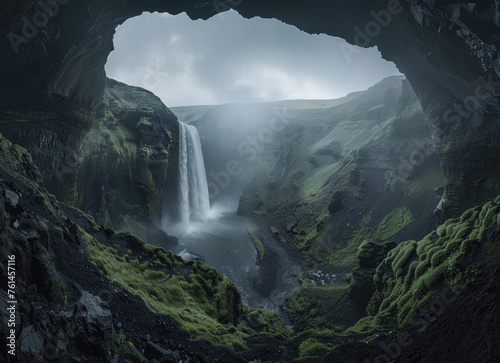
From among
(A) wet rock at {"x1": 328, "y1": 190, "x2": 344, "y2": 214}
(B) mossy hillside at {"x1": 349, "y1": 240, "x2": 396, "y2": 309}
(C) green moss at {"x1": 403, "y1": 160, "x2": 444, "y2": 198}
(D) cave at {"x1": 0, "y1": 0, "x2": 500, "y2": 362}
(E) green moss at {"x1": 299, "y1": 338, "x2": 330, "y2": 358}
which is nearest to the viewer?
(D) cave at {"x1": 0, "y1": 0, "x2": 500, "y2": 362}

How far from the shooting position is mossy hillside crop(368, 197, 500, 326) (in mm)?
12031

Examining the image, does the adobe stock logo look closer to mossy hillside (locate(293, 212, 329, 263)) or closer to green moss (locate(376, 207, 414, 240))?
mossy hillside (locate(293, 212, 329, 263))

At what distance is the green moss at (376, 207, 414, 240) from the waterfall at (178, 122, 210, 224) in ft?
97.3

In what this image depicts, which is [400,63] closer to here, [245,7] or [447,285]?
[245,7]

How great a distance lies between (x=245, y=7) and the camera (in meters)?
21.9

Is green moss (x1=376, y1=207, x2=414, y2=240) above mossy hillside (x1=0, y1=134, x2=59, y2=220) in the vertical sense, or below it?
below

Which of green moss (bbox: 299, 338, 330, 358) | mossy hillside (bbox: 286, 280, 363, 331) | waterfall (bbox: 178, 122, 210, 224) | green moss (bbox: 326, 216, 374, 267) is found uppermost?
waterfall (bbox: 178, 122, 210, 224)

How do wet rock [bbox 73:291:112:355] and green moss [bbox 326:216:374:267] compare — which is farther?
green moss [bbox 326:216:374:267]

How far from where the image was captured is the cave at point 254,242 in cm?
777

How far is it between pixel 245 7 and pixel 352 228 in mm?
28137

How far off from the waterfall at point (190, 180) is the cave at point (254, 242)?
7.63 metres

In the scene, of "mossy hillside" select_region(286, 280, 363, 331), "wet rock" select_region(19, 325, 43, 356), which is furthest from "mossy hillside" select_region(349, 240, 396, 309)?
"wet rock" select_region(19, 325, 43, 356)

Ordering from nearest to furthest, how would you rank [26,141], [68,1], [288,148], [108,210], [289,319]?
[68,1]
[26,141]
[289,319]
[108,210]
[288,148]

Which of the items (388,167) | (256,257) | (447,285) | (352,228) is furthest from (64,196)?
(388,167)
